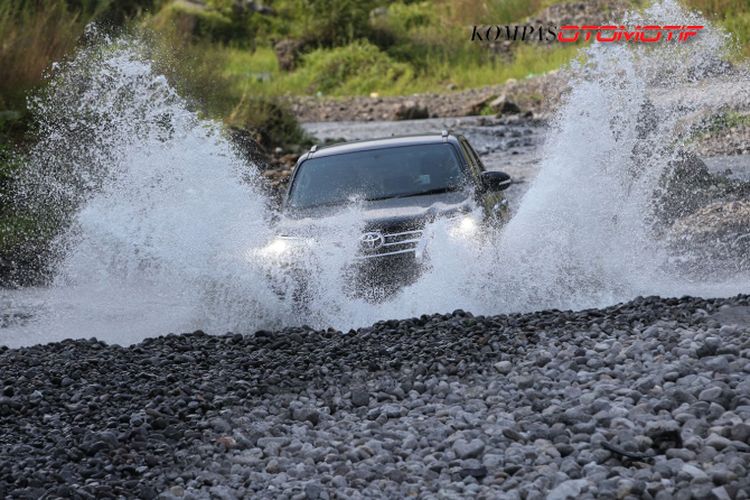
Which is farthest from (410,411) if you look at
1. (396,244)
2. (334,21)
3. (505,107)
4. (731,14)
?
(334,21)

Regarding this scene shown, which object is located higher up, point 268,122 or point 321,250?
point 321,250

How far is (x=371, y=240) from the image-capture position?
9.43m

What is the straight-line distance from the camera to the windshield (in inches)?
409

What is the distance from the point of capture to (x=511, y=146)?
83.9 ft

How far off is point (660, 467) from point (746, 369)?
1336 millimetres

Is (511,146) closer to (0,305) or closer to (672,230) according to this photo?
(672,230)

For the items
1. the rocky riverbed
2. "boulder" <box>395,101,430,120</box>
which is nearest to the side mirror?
the rocky riverbed

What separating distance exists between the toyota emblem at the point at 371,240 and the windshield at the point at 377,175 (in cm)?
85

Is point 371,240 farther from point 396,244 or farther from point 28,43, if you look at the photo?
point 28,43

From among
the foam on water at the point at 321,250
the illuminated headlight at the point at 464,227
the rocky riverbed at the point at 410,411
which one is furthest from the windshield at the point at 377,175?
the rocky riverbed at the point at 410,411

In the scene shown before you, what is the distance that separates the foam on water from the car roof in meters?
0.77

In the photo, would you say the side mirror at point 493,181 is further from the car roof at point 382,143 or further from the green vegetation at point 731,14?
the green vegetation at point 731,14

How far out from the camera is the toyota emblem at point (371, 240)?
9406mm

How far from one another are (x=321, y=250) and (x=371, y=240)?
404 millimetres
